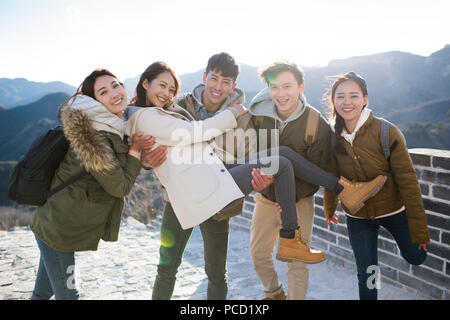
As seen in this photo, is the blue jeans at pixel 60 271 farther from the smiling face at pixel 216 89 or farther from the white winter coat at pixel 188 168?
the smiling face at pixel 216 89

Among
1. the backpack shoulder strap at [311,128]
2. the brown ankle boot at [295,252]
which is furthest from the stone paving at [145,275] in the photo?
the backpack shoulder strap at [311,128]

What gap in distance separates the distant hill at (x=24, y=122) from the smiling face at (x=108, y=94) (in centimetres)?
4967

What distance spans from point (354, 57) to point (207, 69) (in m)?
63.8

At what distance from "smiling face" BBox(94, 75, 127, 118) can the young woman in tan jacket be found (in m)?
1.59

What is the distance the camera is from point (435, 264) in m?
2.99

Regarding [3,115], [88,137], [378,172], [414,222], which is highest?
[3,115]

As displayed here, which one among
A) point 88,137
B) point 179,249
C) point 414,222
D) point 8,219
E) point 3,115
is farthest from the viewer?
point 3,115

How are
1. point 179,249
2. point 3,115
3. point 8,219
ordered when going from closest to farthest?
point 179,249 → point 8,219 → point 3,115

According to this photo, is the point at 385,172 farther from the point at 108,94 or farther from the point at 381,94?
the point at 381,94

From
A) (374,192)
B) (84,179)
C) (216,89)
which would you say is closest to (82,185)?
(84,179)

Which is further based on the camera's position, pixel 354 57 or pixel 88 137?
pixel 354 57

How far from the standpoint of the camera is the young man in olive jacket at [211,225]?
7.67 ft
